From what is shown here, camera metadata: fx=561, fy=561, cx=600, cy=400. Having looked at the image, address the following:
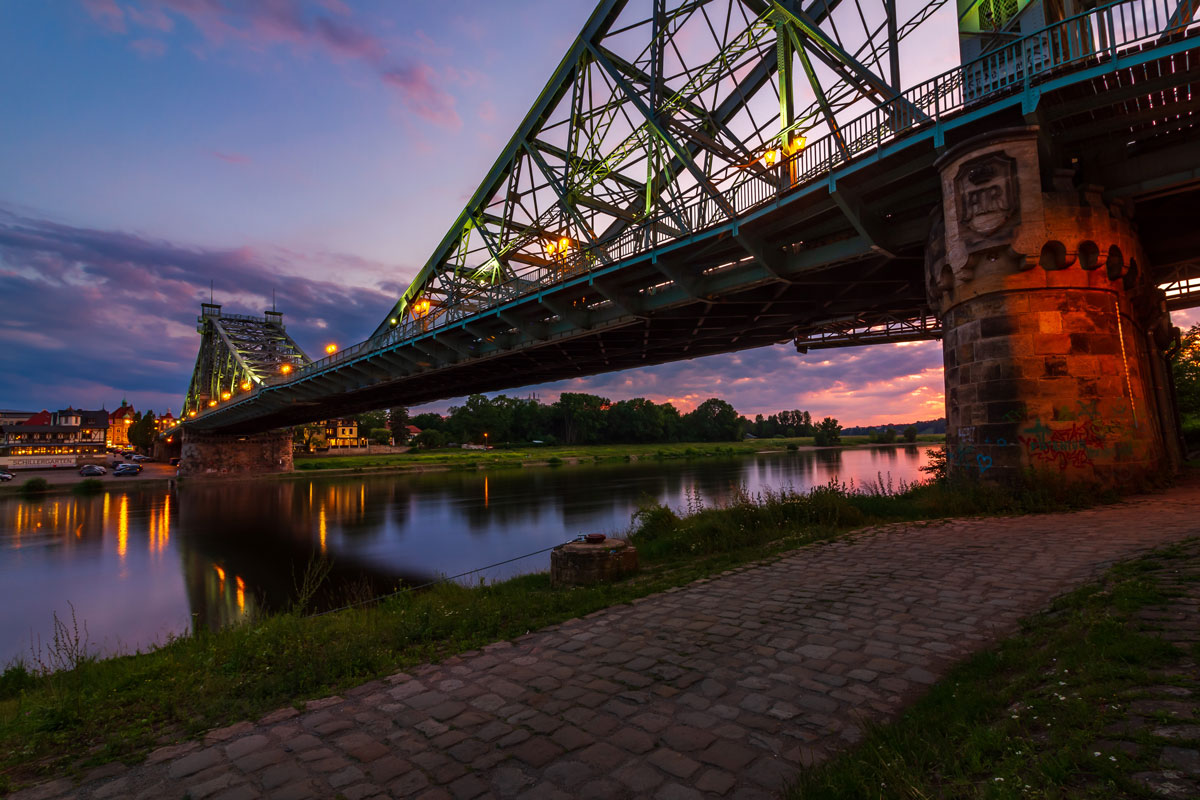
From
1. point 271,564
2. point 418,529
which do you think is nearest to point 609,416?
point 418,529

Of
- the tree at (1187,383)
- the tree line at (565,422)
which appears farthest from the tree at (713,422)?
the tree at (1187,383)

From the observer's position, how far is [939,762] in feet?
8.57

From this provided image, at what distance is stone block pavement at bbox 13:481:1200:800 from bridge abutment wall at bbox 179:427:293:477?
68490 millimetres

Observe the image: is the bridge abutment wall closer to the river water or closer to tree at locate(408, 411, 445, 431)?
the river water

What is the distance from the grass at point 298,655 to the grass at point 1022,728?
3.67 metres

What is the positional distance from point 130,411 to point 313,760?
228541 mm

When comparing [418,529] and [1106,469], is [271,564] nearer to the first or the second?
[418,529]

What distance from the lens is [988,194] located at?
32.2ft

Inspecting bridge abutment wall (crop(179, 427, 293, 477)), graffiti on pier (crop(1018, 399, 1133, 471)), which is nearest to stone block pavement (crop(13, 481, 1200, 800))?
graffiti on pier (crop(1018, 399, 1133, 471))

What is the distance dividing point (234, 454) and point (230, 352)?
45.3ft

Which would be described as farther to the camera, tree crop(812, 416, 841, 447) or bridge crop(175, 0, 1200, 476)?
tree crop(812, 416, 841, 447)

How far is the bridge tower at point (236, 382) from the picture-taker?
6125 centimetres

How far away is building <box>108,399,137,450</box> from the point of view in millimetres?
165125

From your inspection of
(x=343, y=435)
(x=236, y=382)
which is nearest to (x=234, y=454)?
(x=236, y=382)
